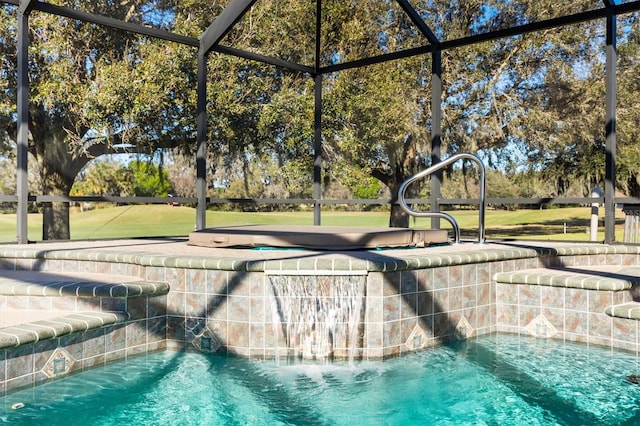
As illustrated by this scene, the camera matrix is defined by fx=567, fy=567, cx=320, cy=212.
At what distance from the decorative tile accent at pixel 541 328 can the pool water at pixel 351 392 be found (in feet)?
1.06

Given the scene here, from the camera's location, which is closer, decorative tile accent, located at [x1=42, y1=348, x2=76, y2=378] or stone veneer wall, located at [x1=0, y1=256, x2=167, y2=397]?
stone veneer wall, located at [x1=0, y1=256, x2=167, y2=397]

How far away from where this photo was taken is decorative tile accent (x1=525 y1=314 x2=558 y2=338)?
3583mm

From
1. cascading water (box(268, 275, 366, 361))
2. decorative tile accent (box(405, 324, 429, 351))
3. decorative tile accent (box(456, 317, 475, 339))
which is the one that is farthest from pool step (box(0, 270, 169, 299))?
decorative tile accent (box(456, 317, 475, 339))

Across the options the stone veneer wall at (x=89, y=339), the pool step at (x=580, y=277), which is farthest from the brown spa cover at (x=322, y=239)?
the stone veneer wall at (x=89, y=339)

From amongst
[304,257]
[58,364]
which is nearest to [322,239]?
[304,257]

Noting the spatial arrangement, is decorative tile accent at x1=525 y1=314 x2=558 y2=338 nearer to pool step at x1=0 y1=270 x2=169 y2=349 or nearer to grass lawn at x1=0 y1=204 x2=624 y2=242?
grass lawn at x1=0 y1=204 x2=624 y2=242

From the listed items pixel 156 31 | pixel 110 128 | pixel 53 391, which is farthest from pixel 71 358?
pixel 110 128

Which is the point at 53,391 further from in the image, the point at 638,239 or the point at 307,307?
the point at 638,239

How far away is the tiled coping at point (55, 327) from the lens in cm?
237

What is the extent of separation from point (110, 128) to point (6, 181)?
1.31 metres

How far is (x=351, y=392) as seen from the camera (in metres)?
2.58

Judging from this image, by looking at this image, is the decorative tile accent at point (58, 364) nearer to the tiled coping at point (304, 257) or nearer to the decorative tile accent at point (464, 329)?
the tiled coping at point (304, 257)

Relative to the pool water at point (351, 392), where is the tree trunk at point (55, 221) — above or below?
above

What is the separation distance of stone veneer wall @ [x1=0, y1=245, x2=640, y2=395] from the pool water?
0.10 m
